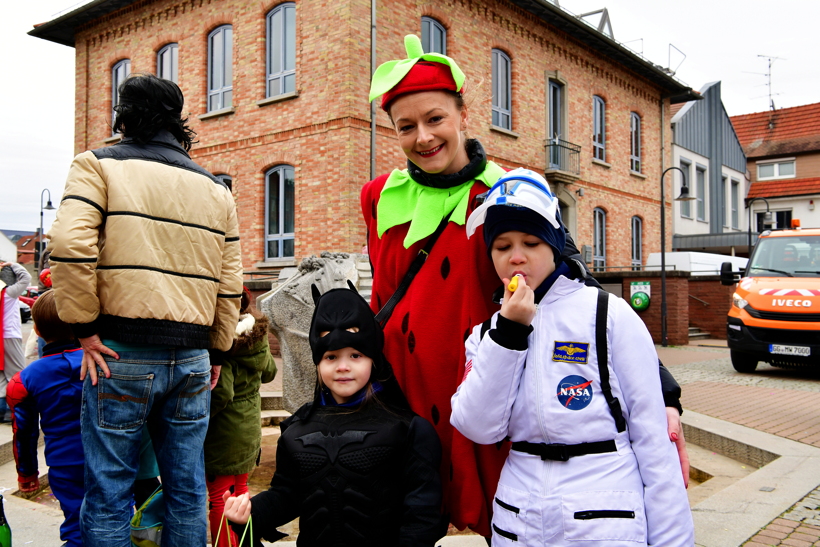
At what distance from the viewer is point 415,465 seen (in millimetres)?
1925

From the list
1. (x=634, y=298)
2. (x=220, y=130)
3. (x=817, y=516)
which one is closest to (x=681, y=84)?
(x=634, y=298)

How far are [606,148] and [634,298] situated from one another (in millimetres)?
7142

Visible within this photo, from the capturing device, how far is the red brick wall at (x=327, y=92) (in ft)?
43.5

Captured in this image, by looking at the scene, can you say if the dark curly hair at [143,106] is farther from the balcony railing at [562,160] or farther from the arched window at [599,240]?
the arched window at [599,240]

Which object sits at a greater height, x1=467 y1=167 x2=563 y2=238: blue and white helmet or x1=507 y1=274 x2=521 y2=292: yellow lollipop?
x1=467 y1=167 x2=563 y2=238: blue and white helmet

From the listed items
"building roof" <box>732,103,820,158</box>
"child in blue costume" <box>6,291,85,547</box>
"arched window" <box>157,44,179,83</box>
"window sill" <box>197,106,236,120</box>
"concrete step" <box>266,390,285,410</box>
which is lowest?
"concrete step" <box>266,390,285,410</box>

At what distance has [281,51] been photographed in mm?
14453

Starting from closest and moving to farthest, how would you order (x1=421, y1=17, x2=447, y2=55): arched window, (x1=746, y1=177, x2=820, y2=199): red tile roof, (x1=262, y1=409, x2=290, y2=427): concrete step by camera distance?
(x1=262, y1=409, x2=290, y2=427): concrete step, (x1=421, y1=17, x2=447, y2=55): arched window, (x1=746, y1=177, x2=820, y2=199): red tile roof

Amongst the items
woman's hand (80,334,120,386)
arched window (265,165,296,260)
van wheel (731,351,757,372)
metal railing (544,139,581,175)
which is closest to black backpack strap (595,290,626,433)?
woman's hand (80,334,120,386)

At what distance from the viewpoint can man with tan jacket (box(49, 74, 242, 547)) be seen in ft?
7.97

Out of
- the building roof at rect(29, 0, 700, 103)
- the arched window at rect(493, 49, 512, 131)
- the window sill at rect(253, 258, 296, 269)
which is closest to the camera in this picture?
the window sill at rect(253, 258, 296, 269)

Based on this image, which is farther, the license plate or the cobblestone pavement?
the license plate

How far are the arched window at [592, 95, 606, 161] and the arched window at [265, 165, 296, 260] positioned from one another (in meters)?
11.0

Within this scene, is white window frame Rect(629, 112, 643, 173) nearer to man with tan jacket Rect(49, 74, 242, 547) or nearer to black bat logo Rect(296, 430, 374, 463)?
man with tan jacket Rect(49, 74, 242, 547)
